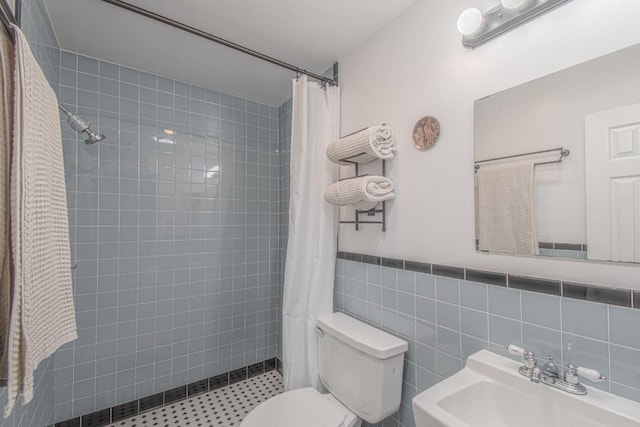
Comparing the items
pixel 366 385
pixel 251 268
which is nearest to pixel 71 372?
pixel 251 268

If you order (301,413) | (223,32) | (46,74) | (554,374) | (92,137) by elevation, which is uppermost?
(223,32)

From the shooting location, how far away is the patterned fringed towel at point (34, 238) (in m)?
0.61

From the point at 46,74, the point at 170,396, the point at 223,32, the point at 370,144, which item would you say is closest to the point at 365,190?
the point at 370,144

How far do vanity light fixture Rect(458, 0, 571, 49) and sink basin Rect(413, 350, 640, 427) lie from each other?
3.95ft

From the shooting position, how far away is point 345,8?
1379 millimetres

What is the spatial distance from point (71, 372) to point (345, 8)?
2.65 metres

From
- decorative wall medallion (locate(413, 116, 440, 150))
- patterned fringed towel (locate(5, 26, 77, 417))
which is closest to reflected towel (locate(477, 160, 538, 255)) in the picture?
decorative wall medallion (locate(413, 116, 440, 150))

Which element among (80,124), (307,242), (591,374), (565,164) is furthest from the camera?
(307,242)

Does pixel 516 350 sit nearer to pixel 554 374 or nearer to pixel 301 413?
pixel 554 374

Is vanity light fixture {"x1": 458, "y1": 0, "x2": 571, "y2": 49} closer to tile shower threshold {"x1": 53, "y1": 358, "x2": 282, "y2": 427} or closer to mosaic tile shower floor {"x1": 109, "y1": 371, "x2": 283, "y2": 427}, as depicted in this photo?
mosaic tile shower floor {"x1": 109, "y1": 371, "x2": 283, "y2": 427}

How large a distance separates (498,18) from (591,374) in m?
1.21

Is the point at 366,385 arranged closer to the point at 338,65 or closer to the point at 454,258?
the point at 454,258

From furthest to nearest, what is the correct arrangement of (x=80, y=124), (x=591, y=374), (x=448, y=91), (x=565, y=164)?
(x=80, y=124) < (x=448, y=91) < (x=565, y=164) < (x=591, y=374)

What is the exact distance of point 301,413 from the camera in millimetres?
1308
